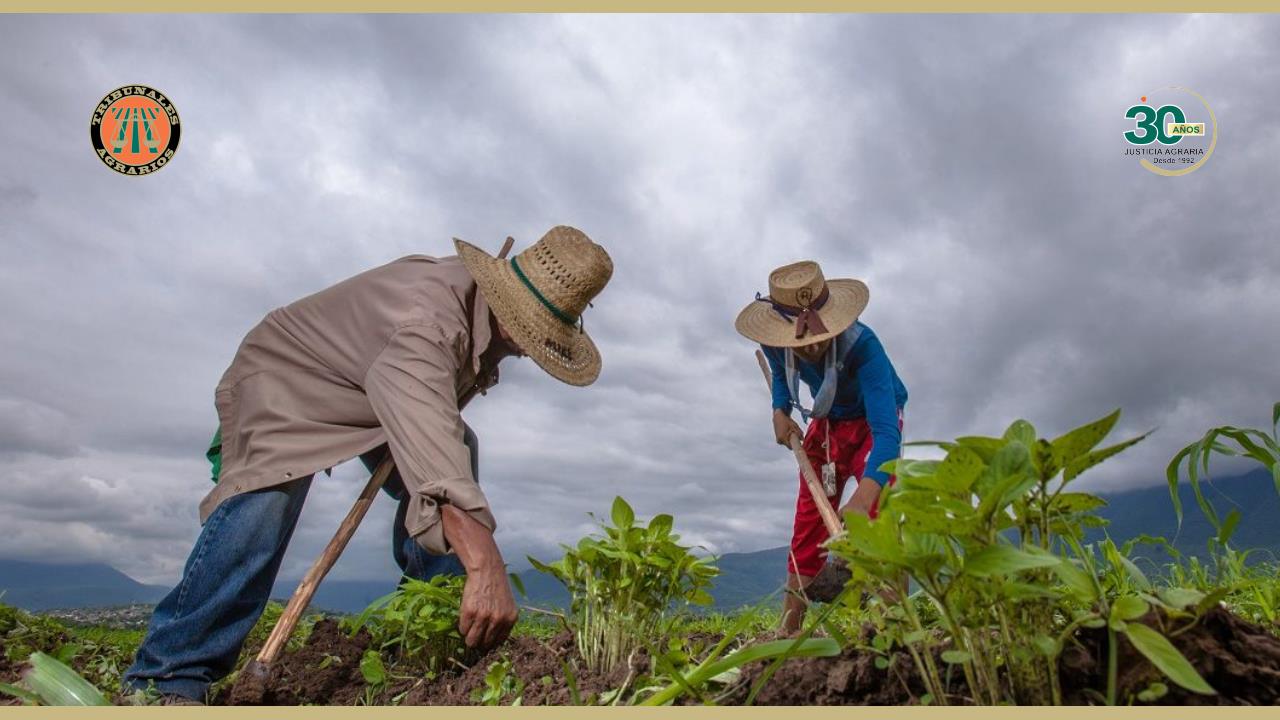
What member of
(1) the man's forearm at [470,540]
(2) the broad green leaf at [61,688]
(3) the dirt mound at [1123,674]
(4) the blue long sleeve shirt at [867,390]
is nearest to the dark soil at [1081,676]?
(3) the dirt mound at [1123,674]

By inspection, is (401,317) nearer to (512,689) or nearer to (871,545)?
(512,689)

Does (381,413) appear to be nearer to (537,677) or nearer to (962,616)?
(537,677)

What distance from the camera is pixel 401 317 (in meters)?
2.92

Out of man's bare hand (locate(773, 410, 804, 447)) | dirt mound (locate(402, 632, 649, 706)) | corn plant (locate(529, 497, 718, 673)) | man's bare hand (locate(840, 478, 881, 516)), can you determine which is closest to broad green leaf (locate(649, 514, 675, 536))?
corn plant (locate(529, 497, 718, 673))

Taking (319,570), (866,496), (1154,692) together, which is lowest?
(1154,692)

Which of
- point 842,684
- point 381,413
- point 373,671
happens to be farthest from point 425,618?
point 842,684

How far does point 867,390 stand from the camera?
4137 mm

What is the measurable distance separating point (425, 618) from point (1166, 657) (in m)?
2.17

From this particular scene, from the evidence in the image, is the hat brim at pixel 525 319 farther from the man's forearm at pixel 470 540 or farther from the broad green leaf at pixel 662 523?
the broad green leaf at pixel 662 523

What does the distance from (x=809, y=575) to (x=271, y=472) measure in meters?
2.75

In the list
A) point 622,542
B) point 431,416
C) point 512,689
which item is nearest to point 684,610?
point 622,542

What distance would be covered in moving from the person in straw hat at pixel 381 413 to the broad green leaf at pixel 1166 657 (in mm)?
1701

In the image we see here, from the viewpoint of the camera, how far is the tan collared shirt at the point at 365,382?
2611mm

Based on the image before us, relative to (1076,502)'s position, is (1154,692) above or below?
below
